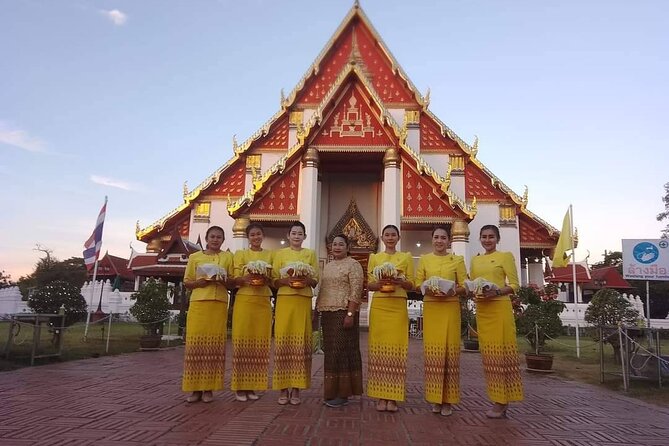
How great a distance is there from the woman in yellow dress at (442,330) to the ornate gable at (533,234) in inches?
630

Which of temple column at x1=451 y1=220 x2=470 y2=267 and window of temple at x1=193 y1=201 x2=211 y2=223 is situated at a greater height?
window of temple at x1=193 y1=201 x2=211 y2=223

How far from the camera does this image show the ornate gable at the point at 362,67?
828 inches

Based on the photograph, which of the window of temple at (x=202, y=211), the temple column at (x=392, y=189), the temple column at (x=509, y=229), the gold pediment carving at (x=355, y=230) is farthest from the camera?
the window of temple at (x=202, y=211)

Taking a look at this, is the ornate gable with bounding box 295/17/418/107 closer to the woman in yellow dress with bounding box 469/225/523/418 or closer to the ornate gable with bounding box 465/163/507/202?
the ornate gable with bounding box 465/163/507/202

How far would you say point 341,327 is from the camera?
15.9ft

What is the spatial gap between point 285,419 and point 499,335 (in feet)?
7.20

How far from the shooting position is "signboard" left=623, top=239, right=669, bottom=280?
27.9 feet

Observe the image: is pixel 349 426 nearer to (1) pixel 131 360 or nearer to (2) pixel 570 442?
(2) pixel 570 442

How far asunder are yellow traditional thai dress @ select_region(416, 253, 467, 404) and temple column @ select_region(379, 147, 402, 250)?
12138mm

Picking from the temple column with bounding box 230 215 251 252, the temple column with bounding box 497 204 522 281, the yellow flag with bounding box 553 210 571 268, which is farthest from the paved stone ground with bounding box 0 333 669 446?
the temple column with bounding box 497 204 522 281

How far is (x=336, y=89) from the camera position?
17547 mm

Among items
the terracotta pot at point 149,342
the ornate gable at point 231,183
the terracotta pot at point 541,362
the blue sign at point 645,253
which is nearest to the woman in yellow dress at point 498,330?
the terracotta pot at point 541,362

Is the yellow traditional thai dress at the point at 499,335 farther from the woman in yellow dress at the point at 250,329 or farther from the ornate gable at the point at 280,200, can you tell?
the ornate gable at the point at 280,200

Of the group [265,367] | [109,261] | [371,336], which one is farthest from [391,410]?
[109,261]
